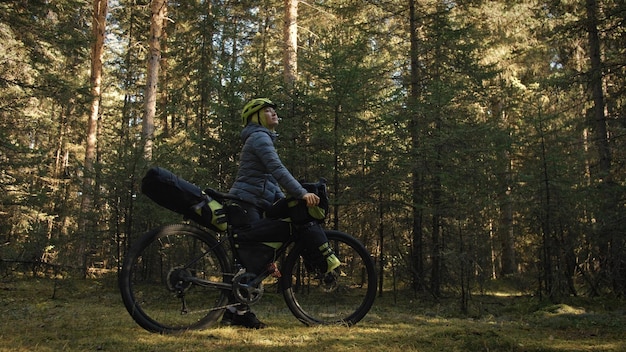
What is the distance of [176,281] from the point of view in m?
3.93

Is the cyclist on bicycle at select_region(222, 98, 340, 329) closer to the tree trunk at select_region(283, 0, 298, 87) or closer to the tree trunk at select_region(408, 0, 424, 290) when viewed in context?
the tree trunk at select_region(408, 0, 424, 290)

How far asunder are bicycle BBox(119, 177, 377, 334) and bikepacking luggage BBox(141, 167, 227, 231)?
0.38 ft

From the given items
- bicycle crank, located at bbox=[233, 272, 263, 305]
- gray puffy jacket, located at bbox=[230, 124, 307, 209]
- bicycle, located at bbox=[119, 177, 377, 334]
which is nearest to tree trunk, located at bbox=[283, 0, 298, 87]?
gray puffy jacket, located at bbox=[230, 124, 307, 209]

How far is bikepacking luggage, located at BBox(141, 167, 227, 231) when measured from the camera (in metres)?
3.72

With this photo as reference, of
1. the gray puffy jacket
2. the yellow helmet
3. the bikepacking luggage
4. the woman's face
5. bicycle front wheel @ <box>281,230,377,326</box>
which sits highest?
the yellow helmet

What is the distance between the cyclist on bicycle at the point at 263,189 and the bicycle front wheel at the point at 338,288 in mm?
200

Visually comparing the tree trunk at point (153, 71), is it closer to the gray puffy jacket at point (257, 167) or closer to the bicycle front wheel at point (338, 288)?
the gray puffy jacket at point (257, 167)

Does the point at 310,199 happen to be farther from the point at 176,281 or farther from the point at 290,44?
the point at 290,44

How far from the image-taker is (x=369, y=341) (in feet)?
11.8

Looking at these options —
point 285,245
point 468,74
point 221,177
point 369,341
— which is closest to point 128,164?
point 221,177

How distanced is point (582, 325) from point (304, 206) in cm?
388

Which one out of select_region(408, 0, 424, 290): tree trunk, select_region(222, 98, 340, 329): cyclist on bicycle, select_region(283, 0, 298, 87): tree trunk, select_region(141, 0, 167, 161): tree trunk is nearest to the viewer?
select_region(222, 98, 340, 329): cyclist on bicycle

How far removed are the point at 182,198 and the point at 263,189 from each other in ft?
2.78

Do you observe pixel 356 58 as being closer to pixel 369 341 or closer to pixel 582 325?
pixel 582 325
